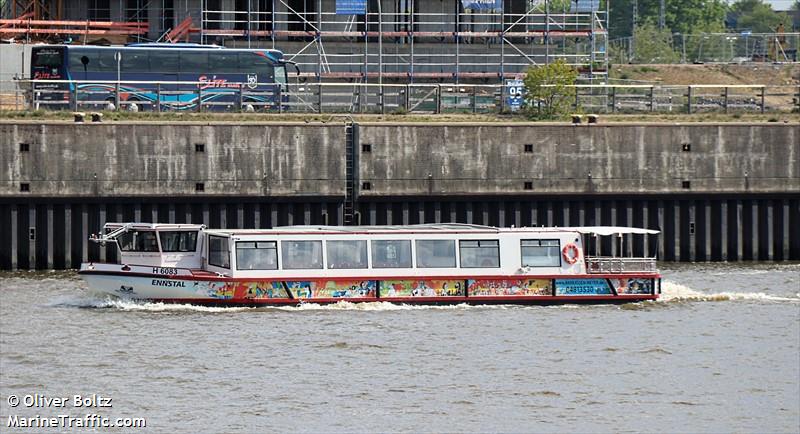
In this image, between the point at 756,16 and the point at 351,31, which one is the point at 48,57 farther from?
the point at 756,16

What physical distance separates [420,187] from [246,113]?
8.66m

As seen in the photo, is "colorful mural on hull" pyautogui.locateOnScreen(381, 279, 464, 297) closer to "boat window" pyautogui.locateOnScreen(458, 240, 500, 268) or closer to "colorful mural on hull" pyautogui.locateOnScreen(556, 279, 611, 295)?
"boat window" pyautogui.locateOnScreen(458, 240, 500, 268)

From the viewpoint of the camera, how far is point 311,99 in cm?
7050

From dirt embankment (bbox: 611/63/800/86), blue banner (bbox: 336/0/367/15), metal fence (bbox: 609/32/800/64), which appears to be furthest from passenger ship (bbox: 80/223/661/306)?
metal fence (bbox: 609/32/800/64)

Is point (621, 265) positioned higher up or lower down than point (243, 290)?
higher up

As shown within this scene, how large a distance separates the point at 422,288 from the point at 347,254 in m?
2.38

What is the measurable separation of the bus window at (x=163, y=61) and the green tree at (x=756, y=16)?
84.9 m

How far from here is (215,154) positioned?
57.9 meters

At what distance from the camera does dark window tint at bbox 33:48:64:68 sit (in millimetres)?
69875

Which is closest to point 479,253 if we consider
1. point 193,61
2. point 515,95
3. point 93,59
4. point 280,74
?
point 515,95

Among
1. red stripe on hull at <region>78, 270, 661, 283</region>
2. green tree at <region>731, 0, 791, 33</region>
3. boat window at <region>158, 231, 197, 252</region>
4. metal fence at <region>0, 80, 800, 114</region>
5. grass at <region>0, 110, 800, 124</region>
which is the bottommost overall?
red stripe on hull at <region>78, 270, 661, 283</region>

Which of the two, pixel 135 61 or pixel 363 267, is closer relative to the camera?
pixel 363 267

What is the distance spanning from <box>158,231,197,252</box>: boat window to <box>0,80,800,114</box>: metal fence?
15.2 m

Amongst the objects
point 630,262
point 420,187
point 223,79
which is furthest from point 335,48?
point 630,262
